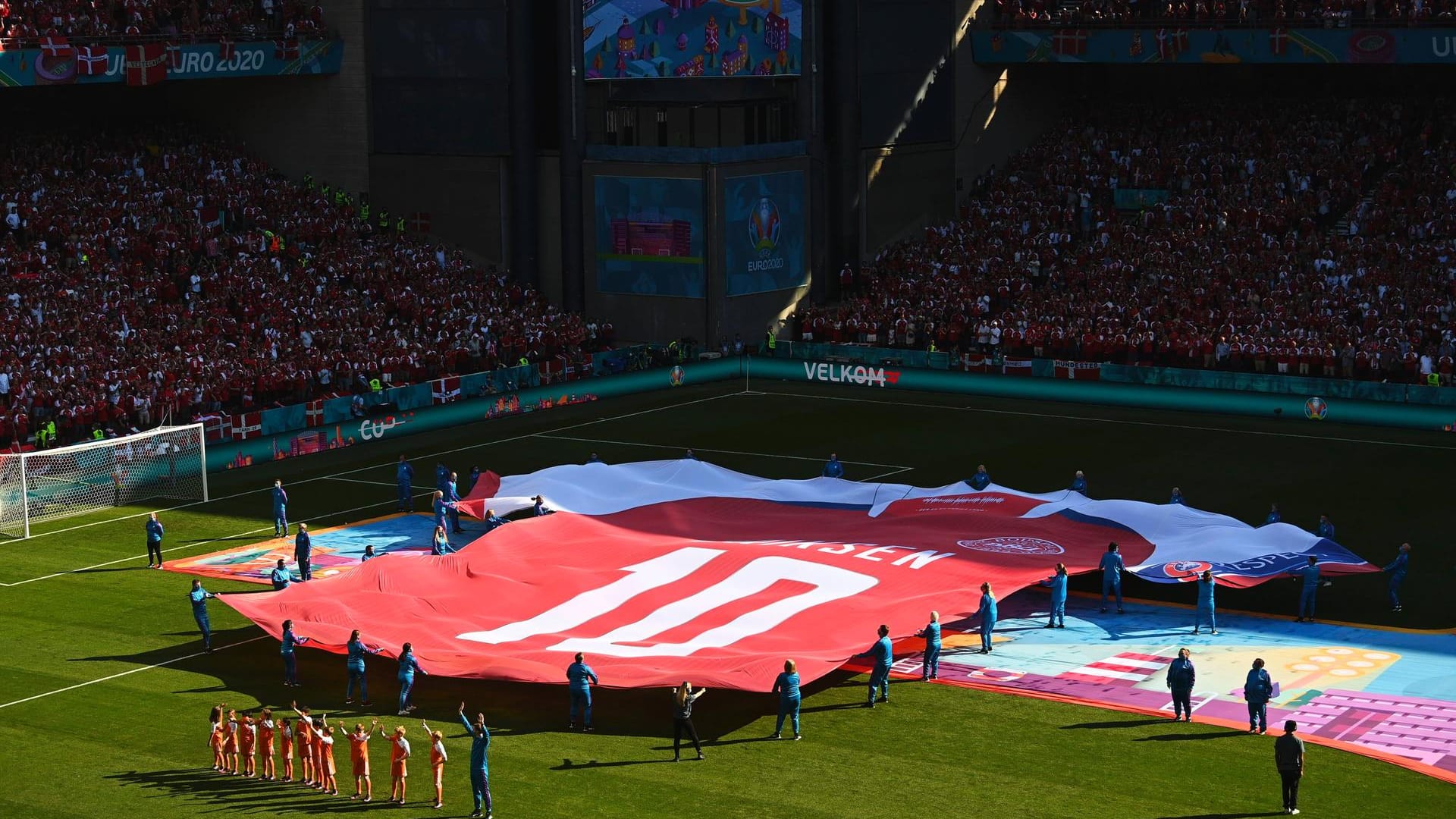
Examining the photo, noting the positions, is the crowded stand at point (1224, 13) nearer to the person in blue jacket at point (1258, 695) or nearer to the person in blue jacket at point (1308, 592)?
the person in blue jacket at point (1308, 592)

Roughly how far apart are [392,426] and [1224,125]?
3623cm

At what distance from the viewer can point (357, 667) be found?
33062 millimetres

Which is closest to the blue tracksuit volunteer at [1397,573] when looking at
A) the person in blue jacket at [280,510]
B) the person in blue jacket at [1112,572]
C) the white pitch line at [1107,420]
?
the person in blue jacket at [1112,572]

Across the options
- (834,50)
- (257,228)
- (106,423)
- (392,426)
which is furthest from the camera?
(834,50)

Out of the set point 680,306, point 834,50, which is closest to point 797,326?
point 680,306

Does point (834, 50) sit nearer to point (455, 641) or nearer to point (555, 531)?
point (555, 531)

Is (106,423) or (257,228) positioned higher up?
(257,228)

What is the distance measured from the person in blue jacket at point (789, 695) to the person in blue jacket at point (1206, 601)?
960cm

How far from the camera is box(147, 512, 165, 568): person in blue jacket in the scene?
4281 centimetres

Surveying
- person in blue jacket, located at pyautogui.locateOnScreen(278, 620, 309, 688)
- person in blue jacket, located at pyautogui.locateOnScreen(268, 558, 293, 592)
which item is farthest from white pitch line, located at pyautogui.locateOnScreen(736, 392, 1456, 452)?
person in blue jacket, located at pyautogui.locateOnScreen(278, 620, 309, 688)

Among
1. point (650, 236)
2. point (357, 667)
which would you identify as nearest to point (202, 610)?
point (357, 667)

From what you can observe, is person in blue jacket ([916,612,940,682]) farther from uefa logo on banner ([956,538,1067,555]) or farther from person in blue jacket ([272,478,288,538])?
person in blue jacket ([272,478,288,538])

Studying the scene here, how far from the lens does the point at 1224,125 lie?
76500mm

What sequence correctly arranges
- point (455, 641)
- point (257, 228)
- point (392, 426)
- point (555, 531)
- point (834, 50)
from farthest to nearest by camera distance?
point (834, 50) < point (257, 228) < point (392, 426) < point (555, 531) < point (455, 641)
